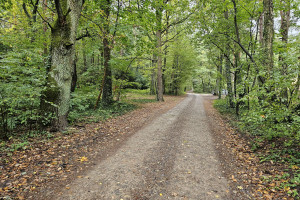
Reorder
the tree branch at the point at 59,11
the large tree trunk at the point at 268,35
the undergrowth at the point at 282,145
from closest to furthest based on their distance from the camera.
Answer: the undergrowth at the point at 282,145, the tree branch at the point at 59,11, the large tree trunk at the point at 268,35

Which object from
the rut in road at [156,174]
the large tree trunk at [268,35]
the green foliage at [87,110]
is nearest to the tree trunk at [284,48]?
the large tree trunk at [268,35]

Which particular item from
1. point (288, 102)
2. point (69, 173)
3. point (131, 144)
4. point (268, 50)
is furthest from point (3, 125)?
point (268, 50)

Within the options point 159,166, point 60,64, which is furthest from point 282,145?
point 60,64

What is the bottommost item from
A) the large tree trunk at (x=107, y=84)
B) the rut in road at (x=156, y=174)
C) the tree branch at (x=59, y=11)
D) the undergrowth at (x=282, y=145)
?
the rut in road at (x=156, y=174)

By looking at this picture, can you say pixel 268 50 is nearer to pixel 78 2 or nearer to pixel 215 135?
pixel 215 135

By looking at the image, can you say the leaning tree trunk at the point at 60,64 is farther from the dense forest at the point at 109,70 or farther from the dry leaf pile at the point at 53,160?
the dry leaf pile at the point at 53,160

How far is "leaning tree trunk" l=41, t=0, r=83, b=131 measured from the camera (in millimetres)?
5496

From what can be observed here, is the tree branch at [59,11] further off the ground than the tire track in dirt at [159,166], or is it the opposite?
the tree branch at [59,11]

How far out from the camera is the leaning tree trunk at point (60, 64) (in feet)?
18.0

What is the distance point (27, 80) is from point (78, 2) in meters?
3.48

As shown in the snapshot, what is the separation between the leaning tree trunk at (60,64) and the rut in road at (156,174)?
280cm

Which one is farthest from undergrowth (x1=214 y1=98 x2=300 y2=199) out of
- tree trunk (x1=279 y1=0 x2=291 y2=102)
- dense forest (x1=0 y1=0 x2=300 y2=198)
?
tree trunk (x1=279 y1=0 x2=291 y2=102)

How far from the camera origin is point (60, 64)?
5.61m

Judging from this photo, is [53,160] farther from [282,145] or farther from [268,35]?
[268,35]
